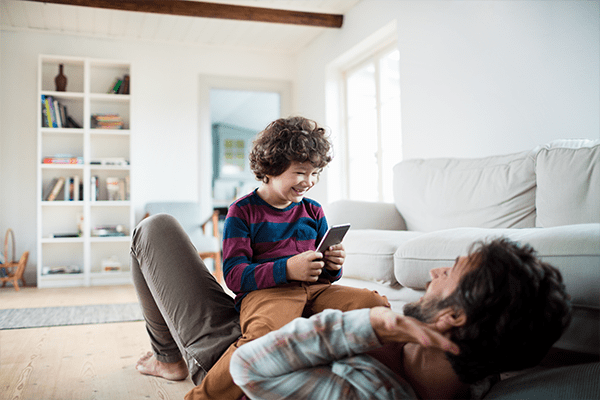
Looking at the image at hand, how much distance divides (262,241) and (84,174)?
3928 millimetres

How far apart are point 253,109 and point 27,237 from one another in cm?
411

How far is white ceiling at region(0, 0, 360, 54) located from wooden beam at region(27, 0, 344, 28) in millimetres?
53

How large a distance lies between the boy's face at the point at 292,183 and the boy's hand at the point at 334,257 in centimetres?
16

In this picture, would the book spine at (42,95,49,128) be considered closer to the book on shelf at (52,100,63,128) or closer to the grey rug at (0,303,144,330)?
the book on shelf at (52,100,63,128)

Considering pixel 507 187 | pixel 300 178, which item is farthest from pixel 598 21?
pixel 300 178

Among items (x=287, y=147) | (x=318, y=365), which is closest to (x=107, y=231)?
(x=287, y=147)

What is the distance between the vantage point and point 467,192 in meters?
2.35

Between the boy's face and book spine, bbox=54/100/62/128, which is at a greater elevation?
book spine, bbox=54/100/62/128

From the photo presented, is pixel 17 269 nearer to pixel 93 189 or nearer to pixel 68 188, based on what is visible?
pixel 68 188

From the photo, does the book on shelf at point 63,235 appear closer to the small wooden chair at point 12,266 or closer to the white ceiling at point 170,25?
the small wooden chair at point 12,266

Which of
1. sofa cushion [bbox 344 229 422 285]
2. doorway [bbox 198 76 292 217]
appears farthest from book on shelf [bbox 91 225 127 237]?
sofa cushion [bbox 344 229 422 285]

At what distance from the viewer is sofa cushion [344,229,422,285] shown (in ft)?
6.42

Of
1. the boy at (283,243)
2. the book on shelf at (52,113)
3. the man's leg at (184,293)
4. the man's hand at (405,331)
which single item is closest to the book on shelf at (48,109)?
the book on shelf at (52,113)

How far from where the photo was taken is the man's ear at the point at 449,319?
30.0 inches
